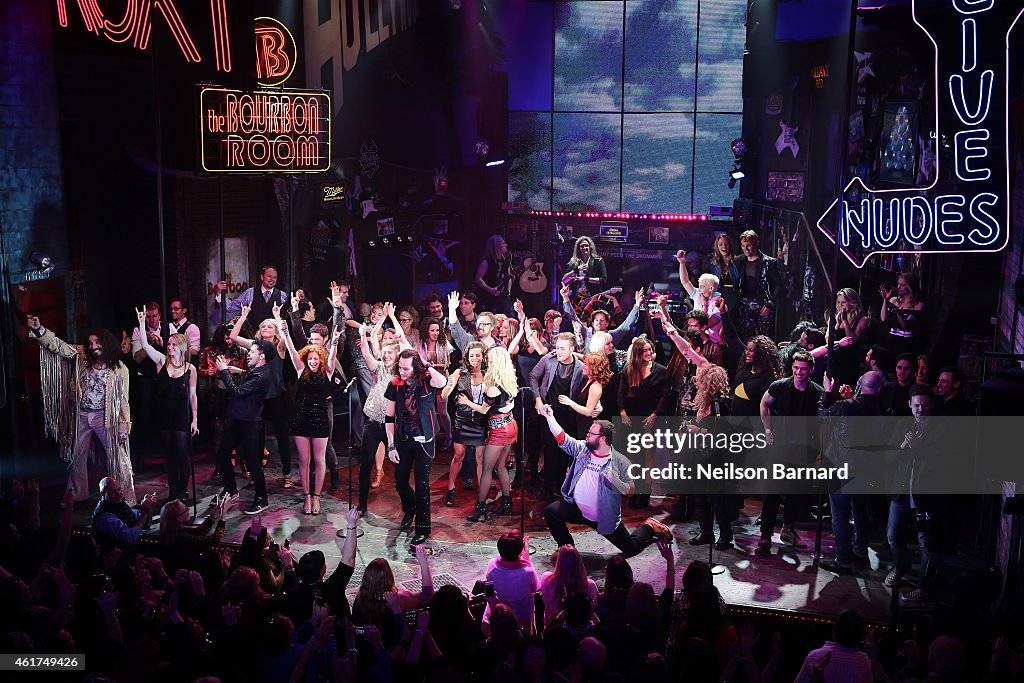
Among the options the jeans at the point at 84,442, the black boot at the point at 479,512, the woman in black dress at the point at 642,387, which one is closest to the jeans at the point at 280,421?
the jeans at the point at 84,442

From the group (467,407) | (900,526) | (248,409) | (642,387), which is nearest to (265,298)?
(248,409)

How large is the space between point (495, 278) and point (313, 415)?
19.8 ft

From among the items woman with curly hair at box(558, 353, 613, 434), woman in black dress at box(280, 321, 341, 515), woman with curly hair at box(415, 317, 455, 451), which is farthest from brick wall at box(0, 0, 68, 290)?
woman with curly hair at box(558, 353, 613, 434)

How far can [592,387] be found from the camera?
898cm

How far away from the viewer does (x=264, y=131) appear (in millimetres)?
10875

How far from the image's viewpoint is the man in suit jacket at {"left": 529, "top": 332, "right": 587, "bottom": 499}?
915cm

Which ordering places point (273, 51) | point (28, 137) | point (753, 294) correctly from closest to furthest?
point (28, 137), point (273, 51), point (753, 294)

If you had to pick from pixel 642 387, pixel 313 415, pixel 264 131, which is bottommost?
pixel 313 415

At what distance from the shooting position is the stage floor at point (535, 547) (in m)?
7.61

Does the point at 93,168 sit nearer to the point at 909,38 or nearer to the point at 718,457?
the point at 718,457

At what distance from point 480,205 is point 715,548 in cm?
866

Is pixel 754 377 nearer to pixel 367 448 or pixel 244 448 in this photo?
pixel 367 448

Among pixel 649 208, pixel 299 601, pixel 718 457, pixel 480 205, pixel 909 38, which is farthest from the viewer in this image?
pixel 649 208

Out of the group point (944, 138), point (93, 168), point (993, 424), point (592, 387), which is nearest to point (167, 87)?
point (93, 168)
